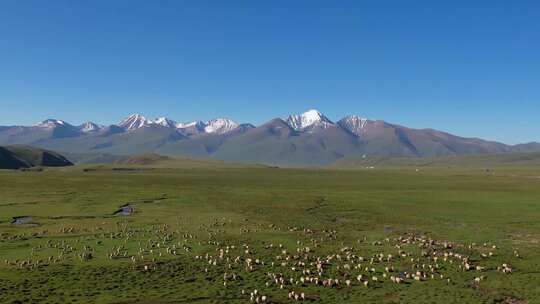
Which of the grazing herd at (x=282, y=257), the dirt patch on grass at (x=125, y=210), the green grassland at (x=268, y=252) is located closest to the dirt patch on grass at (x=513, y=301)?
the green grassland at (x=268, y=252)

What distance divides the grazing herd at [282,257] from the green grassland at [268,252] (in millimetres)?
131

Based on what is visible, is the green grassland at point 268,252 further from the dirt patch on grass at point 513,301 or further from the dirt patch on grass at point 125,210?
the dirt patch on grass at point 125,210

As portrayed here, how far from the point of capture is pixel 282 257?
143ft

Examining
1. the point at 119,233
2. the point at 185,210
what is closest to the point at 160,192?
the point at 185,210

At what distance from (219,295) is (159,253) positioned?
14883mm

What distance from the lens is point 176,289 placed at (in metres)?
33.2

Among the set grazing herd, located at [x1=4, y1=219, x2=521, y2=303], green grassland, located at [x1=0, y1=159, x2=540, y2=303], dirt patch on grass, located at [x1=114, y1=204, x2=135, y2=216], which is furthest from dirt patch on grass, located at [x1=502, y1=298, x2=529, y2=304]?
dirt patch on grass, located at [x1=114, y1=204, x2=135, y2=216]

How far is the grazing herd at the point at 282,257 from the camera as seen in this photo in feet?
116

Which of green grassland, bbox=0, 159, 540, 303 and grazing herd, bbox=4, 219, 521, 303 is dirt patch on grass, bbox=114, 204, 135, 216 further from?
grazing herd, bbox=4, 219, 521, 303

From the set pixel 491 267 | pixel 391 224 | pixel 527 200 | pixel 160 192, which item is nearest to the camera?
pixel 491 267

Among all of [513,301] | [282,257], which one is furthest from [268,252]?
[513,301]

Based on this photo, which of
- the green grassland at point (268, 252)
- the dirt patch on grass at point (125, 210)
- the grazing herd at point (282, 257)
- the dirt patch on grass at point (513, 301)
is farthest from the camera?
the dirt patch on grass at point (125, 210)

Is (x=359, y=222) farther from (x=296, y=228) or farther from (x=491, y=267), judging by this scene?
(x=491, y=267)

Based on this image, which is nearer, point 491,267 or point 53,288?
point 53,288
